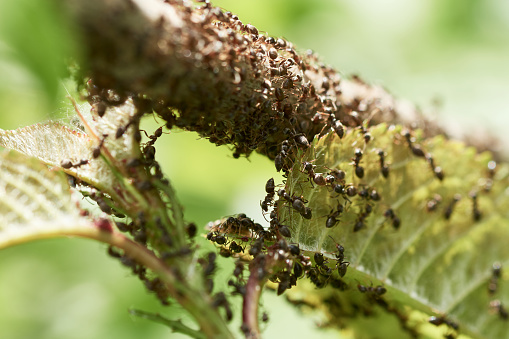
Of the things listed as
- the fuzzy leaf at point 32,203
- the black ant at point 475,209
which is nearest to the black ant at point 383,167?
the black ant at point 475,209

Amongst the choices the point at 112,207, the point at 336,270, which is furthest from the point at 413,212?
the point at 112,207

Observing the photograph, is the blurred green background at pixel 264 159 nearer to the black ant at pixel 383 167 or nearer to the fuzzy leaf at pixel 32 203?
the black ant at pixel 383 167

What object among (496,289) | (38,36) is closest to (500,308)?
(496,289)

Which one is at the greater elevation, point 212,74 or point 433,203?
point 433,203

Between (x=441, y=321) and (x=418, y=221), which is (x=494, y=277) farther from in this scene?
(x=418, y=221)

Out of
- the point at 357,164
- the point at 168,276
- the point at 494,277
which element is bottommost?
the point at 168,276

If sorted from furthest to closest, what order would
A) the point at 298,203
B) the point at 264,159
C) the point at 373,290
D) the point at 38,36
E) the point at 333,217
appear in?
the point at 264,159, the point at 373,290, the point at 333,217, the point at 298,203, the point at 38,36

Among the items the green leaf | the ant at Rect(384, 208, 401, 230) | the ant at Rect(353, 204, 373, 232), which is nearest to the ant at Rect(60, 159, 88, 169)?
the green leaf
